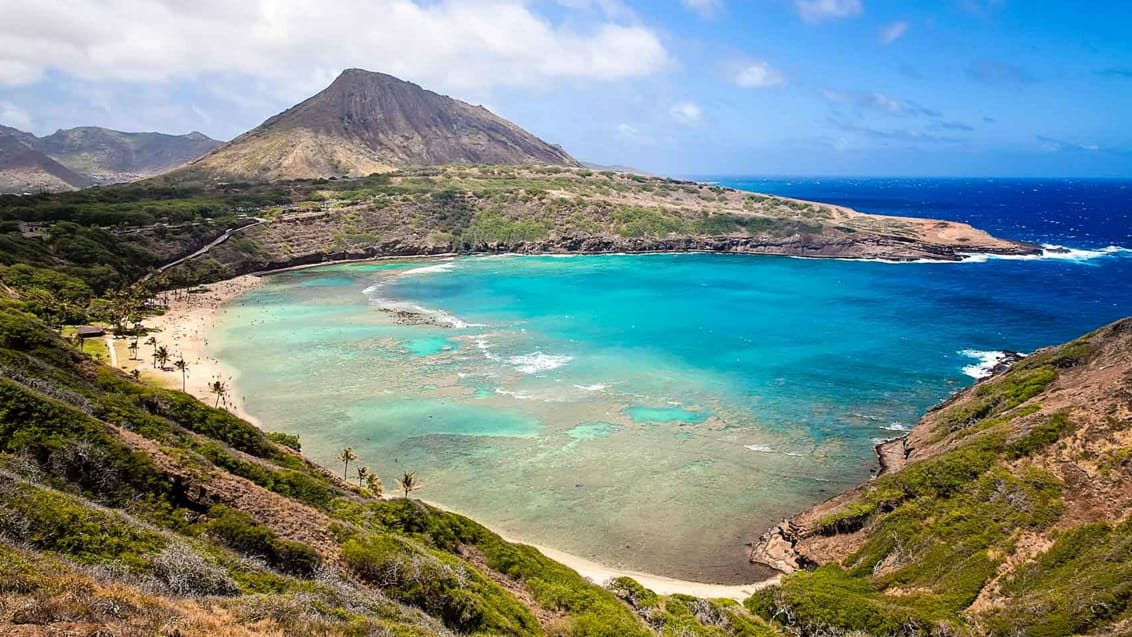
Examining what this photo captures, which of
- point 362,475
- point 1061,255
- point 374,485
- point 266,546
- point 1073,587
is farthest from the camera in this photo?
point 1061,255

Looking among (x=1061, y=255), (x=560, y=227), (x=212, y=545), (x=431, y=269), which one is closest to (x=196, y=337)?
(x=431, y=269)

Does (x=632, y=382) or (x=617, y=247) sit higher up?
(x=617, y=247)

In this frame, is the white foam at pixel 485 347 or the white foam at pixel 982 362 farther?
the white foam at pixel 485 347

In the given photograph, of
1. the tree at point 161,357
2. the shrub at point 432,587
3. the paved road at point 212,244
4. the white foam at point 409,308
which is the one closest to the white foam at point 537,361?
the white foam at point 409,308

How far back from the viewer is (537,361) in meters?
66.4

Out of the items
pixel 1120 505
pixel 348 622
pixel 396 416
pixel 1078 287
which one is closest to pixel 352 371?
pixel 396 416

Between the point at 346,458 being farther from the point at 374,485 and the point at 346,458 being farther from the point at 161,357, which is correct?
the point at 161,357

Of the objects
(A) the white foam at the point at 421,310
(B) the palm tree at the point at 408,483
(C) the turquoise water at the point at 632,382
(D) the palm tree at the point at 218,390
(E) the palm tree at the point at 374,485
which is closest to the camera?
(E) the palm tree at the point at 374,485

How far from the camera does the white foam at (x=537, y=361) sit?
64125mm

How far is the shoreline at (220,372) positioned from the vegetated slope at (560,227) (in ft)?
30.9

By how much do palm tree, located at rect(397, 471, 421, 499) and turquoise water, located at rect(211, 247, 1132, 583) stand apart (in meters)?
0.77

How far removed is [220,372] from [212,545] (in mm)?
47610

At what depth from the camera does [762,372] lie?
63.7 m

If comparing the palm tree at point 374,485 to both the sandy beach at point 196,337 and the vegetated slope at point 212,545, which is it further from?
the sandy beach at point 196,337
